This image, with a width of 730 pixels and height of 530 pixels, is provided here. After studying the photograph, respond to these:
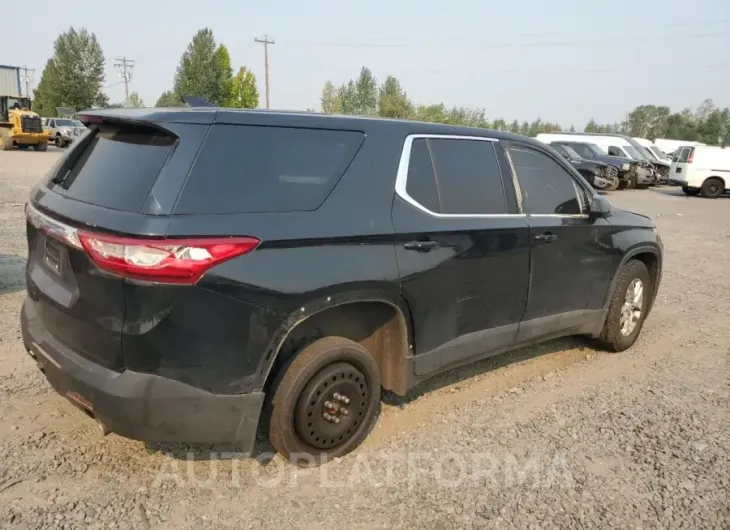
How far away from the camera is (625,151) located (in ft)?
82.5

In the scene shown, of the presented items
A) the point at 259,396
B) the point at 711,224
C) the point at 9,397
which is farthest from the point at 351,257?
the point at 711,224

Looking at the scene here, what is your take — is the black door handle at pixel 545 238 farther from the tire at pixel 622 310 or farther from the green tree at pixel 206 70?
the green tree at pixel 206 70

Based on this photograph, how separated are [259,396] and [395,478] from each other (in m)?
0.89

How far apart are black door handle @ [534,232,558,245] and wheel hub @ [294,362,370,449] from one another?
159 centimetres

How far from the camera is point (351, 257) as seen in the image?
9.50 ft

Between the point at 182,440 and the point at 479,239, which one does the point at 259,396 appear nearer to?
the point at 182,440

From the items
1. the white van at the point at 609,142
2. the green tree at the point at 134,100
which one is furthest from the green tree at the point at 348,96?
the white van at the point at 609,142

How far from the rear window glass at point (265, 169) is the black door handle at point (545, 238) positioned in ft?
4.95

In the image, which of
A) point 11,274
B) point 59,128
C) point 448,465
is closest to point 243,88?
point 59,128

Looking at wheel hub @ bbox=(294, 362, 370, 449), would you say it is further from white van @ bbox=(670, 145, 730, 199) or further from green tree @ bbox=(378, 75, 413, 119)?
green tree @ bbox=(378, 75, 413, 119)

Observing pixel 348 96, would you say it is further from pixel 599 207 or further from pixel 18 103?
pixel 599 207

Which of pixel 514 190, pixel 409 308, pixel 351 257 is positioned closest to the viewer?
pixel 351 257

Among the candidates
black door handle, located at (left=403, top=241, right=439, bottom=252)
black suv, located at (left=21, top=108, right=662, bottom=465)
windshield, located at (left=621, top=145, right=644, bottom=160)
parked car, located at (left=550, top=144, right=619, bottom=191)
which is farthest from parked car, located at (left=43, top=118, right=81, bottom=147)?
black door handle, located at (left=403, top=241, right=439, bottom=252)

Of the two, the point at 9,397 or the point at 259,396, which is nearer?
the point at 259,396
